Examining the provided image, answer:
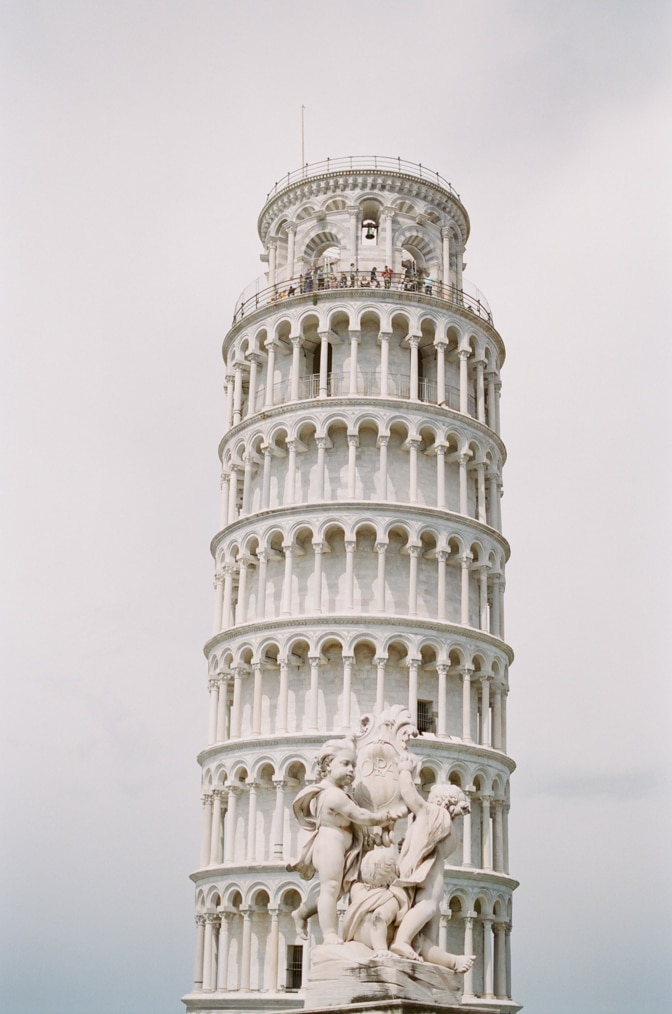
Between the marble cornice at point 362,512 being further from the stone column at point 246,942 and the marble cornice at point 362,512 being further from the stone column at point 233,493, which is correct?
the stone column at point 246,942

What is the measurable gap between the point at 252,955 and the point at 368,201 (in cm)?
3554

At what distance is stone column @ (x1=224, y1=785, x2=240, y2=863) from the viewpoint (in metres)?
56.6

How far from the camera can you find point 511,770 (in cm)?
6016

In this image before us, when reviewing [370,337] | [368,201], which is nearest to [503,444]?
[370,337]

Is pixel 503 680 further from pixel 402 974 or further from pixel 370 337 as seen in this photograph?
pixel 402 974

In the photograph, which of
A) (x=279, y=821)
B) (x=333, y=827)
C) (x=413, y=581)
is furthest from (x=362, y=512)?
(x=333, y=827)

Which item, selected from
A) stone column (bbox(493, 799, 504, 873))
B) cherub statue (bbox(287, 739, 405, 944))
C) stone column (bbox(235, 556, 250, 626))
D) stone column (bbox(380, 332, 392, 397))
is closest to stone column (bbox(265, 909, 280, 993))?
stone column (bbox(493, 799, 504, 873))

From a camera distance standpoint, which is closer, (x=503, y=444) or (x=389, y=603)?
(x=389, y=603)

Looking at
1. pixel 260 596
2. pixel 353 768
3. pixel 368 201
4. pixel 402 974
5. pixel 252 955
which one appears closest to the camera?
pixel 402 974

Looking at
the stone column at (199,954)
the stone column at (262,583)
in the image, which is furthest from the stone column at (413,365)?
the stone column at (199,954)

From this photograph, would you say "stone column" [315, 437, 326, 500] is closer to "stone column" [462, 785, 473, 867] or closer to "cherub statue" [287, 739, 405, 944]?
"stone column" [462, 785, 473, 867]

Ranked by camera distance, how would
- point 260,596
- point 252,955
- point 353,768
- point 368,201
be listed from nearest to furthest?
point 353,768
point 252,955
point 260,596
point 368,201

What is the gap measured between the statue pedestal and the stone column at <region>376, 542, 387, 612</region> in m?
43.1

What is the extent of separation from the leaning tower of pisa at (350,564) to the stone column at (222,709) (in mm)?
102
